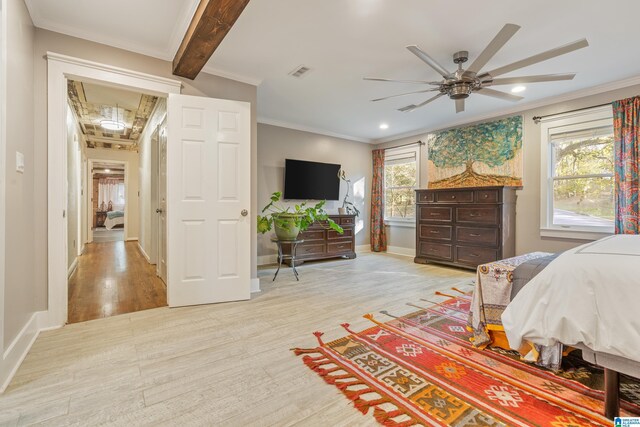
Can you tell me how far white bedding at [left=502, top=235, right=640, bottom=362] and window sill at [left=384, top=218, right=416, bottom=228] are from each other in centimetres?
427

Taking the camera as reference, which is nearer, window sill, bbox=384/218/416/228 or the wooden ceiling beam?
the wooden ceiling beam

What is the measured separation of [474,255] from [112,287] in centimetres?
499

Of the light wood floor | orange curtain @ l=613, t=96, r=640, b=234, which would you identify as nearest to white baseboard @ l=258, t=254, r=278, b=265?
the light wood floor

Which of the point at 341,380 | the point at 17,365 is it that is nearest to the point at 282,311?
the point at 341,380

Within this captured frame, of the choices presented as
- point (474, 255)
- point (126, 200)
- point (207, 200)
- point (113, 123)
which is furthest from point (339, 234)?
point (126, 200)

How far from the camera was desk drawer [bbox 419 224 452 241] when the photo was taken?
4.82m

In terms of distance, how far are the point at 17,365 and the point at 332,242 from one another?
166 inches

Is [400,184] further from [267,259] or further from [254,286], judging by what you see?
[254,286]

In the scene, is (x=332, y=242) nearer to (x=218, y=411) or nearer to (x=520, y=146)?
(x=520, y=146)

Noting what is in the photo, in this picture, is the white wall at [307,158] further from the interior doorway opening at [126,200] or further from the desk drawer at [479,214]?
the desk drawer at [479,214]

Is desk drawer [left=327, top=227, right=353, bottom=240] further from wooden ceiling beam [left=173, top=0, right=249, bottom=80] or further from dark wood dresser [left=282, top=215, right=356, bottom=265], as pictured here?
wooden ceiling beam [left=173, top=0, right=249, bottom=80]

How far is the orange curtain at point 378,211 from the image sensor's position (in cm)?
647

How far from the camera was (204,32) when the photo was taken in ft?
7.37

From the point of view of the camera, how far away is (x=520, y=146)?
14.3 feet
